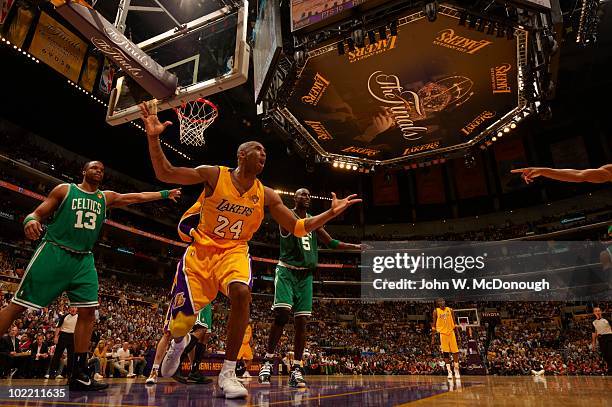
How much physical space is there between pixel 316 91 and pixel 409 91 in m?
2.55

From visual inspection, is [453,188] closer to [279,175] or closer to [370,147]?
[279,175]

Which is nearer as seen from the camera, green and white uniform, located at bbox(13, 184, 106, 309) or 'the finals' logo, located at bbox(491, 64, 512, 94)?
green and white uniform, located at bbox(13, 184, 106, 309)

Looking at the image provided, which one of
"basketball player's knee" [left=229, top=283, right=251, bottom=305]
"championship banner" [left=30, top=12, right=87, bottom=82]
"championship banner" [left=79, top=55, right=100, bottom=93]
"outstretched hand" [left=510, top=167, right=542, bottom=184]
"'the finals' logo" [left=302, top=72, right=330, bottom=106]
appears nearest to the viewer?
"basketball player's knee" [left=229, top=283, right=251, bottom=305]

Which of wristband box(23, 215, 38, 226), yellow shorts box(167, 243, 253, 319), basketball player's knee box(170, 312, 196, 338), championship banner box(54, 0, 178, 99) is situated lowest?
basketball player's knee box(170, 312, 196, 338)

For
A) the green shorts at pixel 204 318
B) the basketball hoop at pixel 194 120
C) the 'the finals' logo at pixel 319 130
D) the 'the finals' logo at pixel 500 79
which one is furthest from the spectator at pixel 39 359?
the 'the finals' logo at pixel 500 79

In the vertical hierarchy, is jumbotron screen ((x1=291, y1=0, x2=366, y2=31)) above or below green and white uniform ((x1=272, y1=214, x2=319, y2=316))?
above

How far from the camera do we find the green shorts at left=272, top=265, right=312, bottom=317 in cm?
522

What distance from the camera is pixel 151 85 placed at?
552cm

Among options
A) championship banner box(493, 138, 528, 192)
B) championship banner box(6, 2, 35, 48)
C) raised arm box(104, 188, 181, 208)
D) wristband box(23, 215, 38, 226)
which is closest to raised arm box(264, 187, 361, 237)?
raised arm box(104, 188, 181, 208)

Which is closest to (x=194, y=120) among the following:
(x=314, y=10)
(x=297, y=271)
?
(x=314, y=10)

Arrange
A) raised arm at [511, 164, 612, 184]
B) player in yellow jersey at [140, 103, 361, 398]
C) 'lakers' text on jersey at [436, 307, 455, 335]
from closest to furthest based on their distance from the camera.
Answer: player in yellow jersey at [140, 103, 361, 398], raised arm at [511, 164, 612, 184], 'lakers' text on jersey at [436, 307, 455, 335]

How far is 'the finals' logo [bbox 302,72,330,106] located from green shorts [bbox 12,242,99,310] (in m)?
8.10

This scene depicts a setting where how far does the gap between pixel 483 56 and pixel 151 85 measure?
316 inches

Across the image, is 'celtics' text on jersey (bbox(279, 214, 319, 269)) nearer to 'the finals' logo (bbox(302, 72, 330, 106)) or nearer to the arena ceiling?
'the finals' logo (bbox(302, 72, 330, 106))
